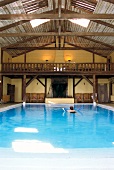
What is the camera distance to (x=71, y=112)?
10.1 m

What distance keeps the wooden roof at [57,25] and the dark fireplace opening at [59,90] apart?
322 centimetres

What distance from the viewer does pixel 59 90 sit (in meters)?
18.1

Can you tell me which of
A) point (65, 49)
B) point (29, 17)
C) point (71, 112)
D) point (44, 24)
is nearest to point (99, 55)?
point (65, 49)

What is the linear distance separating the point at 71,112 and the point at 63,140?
5706 millimetres

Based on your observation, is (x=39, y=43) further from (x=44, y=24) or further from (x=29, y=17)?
(x=29, y=17)

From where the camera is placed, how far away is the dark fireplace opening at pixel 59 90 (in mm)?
17984

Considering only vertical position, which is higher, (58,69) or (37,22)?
(37,22)

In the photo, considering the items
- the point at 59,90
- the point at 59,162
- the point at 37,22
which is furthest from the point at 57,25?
the point at 59,162

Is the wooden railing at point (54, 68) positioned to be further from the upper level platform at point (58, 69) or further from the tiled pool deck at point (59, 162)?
the tiled pool deck at point (59, 162)

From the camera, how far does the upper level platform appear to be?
1498 cm

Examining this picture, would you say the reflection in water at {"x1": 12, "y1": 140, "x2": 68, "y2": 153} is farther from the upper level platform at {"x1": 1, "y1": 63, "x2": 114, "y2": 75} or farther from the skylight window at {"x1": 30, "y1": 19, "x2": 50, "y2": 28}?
the upper level platform at {"x1": 1, "y1": 63, "x2": 114, "y2": 75}

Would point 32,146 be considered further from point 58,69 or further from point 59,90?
point 59,90

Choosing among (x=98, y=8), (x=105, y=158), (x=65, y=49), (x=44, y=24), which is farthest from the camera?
(x=65, y=49)

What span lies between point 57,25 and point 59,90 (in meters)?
5.89
